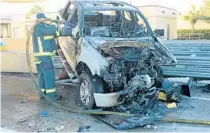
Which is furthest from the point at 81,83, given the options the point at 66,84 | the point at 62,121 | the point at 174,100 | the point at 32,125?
the point at 66,84

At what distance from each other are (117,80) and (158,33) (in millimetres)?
2401

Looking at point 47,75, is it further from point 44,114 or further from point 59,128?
point 59,128

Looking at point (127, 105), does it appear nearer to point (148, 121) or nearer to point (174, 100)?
point (148, 121)

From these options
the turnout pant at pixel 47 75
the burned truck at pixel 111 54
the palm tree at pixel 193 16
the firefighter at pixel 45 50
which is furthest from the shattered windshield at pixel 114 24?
the palm tree at pixel 193 16

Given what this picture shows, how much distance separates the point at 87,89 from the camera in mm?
6469

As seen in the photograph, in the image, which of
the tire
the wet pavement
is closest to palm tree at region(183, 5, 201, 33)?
the wet pavement

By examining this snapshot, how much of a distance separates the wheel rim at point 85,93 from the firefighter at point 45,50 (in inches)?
43.2

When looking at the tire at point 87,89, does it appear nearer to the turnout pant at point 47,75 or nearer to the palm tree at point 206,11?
the turnout pant at point 47,75

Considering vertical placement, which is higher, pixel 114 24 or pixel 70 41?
pixel 114 24

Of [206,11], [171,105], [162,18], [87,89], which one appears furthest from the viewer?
[206,11]

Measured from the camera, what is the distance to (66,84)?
372 inches

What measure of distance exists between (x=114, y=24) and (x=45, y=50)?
1.68m

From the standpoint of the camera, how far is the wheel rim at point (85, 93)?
21.2 ft

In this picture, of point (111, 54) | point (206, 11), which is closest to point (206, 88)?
point (111, 54)
